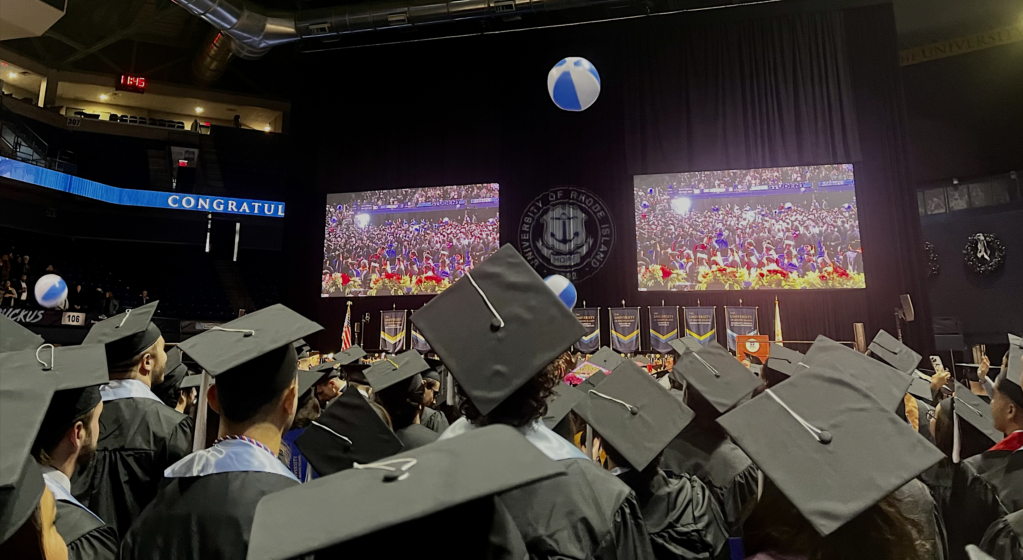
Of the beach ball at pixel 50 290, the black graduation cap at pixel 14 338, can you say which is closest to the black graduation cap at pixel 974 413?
the black graduation cap at pixel 14 338

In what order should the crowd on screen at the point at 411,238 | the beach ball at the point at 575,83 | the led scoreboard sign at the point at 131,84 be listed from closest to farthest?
1. the beach ball at the point at 575,83
2. the crowd on screen at the point at 411,238
3. the led scoreboard sign at the point at 131,84

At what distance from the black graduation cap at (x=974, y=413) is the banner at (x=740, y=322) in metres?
7.66

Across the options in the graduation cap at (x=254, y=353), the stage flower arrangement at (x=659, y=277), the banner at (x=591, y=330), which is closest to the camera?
the graduation cap at (x=254, y=353)

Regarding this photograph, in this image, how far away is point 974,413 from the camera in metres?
3.09

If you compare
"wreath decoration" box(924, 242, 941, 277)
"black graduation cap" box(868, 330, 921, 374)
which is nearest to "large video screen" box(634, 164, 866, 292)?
"wreath decoration" box(924, 242, 941, 277)

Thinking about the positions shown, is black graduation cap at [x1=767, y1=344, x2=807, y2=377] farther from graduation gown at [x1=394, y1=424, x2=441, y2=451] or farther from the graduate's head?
graduation gown at [x1=394, y1=424, x2=441, y2=451]

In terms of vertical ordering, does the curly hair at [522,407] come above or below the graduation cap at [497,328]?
below

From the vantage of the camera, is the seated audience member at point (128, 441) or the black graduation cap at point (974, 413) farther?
the black graduation cap at point (974, 413)

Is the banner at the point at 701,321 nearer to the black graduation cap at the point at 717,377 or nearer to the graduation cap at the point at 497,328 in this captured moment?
the black graduation cap at the point at 717,377

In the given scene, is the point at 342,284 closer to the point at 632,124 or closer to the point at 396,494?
the point at 632,124

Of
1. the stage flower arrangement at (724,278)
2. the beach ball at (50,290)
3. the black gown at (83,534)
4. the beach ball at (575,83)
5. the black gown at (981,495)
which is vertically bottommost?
the black gown at (981,495)

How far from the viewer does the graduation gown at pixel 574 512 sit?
4.33ft

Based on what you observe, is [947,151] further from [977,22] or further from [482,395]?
[482,395]

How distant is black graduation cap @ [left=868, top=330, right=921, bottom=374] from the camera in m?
4.07
